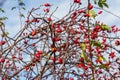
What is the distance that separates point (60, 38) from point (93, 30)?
694 millimetres

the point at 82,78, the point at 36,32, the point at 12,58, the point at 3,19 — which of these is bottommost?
the point at 82,78

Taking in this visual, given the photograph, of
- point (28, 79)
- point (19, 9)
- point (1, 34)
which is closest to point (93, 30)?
point (28, 79)

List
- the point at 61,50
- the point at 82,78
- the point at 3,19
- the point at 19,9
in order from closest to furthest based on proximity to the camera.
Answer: the point at 61,50, the point at 82,78, the point at 3,19, the point at 19,9

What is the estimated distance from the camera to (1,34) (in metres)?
6.46

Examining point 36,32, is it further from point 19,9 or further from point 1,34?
point 19,9

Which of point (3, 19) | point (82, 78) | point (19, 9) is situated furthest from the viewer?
point (19, 9)

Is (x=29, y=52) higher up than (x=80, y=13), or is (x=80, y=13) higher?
(x=80, y=13)

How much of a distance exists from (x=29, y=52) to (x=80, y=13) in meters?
1.07

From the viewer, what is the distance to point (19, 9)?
28.8 ft

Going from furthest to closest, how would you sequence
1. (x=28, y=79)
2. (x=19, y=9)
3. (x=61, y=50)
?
(x=19, y=9)
(x=28, y=79)
(x=61, y=50)

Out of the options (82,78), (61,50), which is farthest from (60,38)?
(82,78)

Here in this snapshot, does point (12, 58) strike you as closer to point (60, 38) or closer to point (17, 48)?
point (17, 48)

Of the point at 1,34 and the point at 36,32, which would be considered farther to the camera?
the point at 1,34

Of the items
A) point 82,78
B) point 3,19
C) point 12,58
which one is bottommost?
point 82,78
